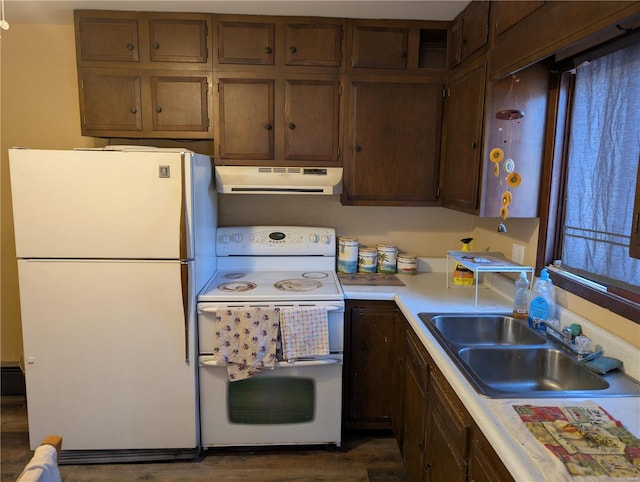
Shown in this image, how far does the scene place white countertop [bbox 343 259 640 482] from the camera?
0.95 metres

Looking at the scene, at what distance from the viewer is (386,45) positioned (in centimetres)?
241

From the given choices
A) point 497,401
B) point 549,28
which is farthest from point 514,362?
point 549,28

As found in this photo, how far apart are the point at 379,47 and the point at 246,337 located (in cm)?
175

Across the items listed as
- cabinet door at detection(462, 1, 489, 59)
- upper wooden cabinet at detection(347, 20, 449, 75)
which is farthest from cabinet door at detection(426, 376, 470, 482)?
upper wooden cabinet at detection(347, 20, 449, 75)

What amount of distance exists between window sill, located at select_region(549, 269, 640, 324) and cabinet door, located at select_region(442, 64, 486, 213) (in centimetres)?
48

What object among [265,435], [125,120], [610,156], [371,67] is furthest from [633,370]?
[125,120]

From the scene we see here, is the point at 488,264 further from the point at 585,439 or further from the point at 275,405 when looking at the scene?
the point at 275,405

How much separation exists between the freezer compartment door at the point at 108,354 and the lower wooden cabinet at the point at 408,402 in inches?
34.8

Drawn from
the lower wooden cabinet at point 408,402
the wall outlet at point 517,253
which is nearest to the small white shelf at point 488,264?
the wall outlet at point 517,253

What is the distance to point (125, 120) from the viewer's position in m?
2.40

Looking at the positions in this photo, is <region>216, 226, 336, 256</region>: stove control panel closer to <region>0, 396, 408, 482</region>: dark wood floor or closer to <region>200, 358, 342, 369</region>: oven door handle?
<region>200, 358, 342, 369</region>: oven door handle

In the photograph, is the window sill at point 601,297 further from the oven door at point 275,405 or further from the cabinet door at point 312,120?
the cabinet door at point 312,120

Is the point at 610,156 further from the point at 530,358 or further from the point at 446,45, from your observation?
the point at 446,45

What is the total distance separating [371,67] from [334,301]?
1329 mm
